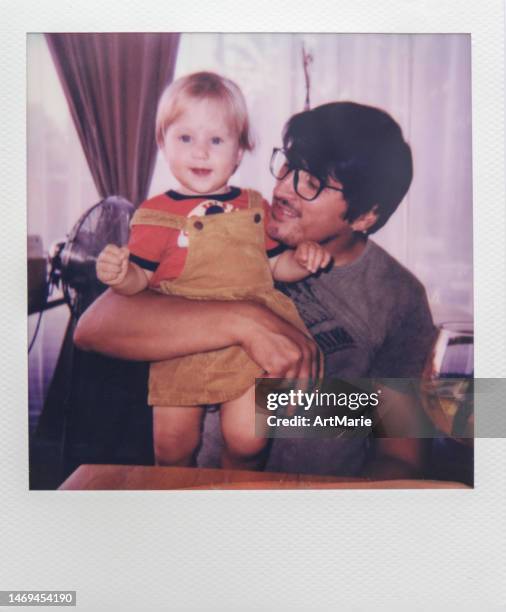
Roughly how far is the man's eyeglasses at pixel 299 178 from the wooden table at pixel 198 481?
0.70m

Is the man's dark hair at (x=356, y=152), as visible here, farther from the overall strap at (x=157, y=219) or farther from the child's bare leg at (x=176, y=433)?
the child's bare leg at (x=176, y=433)

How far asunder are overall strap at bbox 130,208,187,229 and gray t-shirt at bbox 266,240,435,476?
0.30 metres

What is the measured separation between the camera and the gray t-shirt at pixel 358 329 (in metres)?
1.77

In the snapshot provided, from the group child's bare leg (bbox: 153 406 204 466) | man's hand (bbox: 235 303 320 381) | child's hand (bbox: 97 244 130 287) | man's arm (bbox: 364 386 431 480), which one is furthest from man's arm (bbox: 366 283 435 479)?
child's hand (bbox: 97 244 130 287)

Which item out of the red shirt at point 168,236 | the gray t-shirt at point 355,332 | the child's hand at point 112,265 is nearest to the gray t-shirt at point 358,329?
the gray t-shirt at point 355,332

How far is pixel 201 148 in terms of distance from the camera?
5.74ft

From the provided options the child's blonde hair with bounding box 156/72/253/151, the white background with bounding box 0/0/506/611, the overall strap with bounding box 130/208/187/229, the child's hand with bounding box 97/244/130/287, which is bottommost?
the white background with bounding box 0/0/506/611

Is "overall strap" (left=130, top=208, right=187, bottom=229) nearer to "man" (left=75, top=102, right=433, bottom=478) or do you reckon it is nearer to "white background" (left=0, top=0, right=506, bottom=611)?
"man" (left=75, top=102, right=433, bottom=478)

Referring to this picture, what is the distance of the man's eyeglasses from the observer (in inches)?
69.2

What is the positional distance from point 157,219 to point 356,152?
0.52 metres

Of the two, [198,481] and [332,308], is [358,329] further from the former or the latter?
[198,481]

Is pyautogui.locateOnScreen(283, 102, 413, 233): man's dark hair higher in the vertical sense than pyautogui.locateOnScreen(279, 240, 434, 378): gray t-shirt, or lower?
higher
